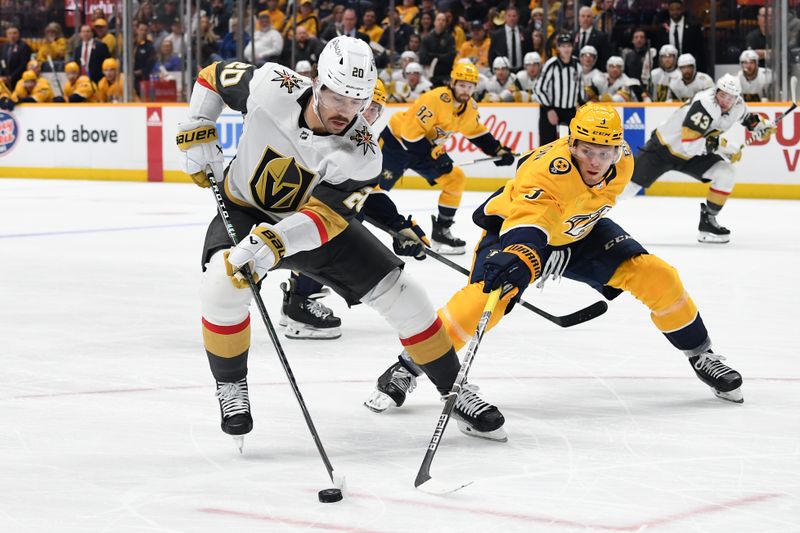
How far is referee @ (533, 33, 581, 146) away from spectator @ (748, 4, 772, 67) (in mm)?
1657

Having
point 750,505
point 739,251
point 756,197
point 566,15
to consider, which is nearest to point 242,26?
point 566,15

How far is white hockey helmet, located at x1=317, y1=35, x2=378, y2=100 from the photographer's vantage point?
3.09 metres

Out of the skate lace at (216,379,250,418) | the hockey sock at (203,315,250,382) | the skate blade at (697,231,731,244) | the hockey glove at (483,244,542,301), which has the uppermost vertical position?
the hockey glove at (483,244,542,301)

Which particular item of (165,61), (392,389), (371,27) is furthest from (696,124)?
(165,61)

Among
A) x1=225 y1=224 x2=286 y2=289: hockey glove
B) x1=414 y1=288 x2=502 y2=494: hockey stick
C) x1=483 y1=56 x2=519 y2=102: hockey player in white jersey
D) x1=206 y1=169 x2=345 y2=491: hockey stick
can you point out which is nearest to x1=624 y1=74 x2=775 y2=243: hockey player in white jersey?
x1=483 y1=56 x2=519 y2=102: hockey player in white jersey

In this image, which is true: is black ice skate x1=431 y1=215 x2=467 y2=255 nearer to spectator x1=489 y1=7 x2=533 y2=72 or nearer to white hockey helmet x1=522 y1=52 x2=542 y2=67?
white hockey helmet x1=522 y1=52 x2=542 y2=67

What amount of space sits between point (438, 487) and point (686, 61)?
989cm

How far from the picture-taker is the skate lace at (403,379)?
3.69 metres

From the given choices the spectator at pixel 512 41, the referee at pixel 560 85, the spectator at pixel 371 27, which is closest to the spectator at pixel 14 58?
the spectator at pixel 371 27

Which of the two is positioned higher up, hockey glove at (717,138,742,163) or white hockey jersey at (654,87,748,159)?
white hockey jersey at (654,87,748,159)

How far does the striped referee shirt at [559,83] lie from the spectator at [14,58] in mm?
7668

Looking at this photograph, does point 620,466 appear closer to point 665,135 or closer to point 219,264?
point 219,264

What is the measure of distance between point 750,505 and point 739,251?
5421 mm

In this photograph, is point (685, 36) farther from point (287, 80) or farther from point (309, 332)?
point (287, 80)
